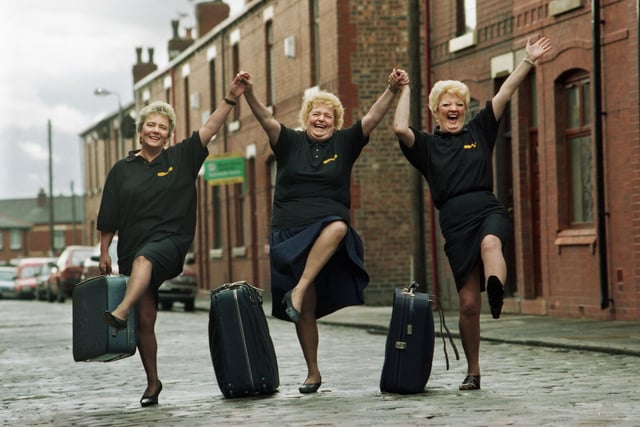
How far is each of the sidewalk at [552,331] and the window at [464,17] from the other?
4876mm

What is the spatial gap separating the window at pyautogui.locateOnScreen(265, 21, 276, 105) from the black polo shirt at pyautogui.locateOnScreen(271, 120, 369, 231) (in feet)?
84.7

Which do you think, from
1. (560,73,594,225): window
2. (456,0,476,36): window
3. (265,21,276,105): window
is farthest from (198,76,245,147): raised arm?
(265,21,276,105): window

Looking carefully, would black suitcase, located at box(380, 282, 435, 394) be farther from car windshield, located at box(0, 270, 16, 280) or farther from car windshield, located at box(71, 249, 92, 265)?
car windshield, located at box(0, 270, 16, 280)

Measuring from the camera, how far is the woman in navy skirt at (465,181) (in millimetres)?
9391

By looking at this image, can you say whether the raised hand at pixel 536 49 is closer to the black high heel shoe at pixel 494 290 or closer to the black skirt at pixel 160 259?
the black high heel shoe at pixel 494 290

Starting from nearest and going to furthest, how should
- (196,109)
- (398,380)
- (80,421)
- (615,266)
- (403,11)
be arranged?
(80,421) → (398,380) → (615,266) → (403,11) → (196,109)

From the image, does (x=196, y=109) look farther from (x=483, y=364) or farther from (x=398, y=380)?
(x=398, y=380)

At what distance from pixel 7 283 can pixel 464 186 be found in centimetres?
5429

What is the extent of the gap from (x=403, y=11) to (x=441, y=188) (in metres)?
20.1

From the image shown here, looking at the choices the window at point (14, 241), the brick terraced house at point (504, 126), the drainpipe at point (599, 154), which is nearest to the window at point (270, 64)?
the brick terraced house at point (504, 126)

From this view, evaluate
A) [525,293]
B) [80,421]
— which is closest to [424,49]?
[525,293]

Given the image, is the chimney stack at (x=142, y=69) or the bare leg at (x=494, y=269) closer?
the bare leg at (x=494, y=269)

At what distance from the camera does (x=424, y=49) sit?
26016 millimetres

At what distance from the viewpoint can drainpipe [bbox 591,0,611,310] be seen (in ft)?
62.0
